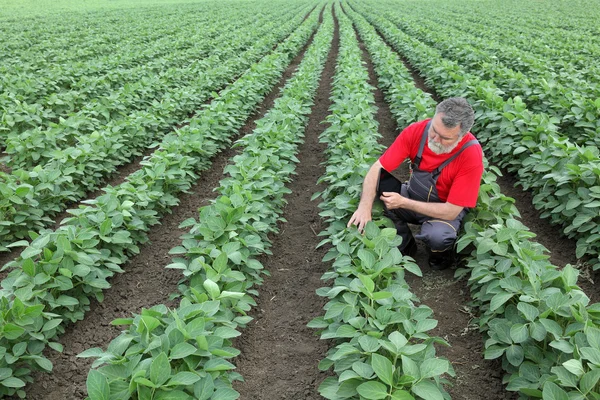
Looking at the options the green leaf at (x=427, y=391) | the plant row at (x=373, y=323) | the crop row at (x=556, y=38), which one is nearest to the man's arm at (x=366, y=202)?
the plant row at (x=373, y=323)

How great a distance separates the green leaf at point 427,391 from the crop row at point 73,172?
8.82 ft

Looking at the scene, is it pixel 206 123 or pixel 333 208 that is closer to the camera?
pixel 333 208

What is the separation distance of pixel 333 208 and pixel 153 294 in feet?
5.51

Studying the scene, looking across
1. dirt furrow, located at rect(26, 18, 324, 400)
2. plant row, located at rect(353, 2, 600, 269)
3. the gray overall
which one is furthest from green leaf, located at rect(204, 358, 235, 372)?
plant row, located at rect(353, 2, 600, 269)

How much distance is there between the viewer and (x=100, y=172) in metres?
5.35

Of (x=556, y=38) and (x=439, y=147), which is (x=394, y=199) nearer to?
(x=439, y=147)

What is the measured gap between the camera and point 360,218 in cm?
341

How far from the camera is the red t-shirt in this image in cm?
324

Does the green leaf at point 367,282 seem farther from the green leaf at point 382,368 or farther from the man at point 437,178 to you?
the man at point 437,178

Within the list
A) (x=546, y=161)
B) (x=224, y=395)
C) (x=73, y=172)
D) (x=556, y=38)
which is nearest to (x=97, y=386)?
(x=224, y=395)

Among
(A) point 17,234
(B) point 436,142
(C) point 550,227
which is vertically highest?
(B) point 436,142

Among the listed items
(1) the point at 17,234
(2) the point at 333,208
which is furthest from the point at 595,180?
(1) the point at 17,234

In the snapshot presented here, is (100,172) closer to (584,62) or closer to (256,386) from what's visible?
(256,386)

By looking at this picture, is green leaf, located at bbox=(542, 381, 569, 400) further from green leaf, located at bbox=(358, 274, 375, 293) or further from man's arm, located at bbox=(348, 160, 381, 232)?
man's arm, located at bbox=(348, 160, 381, 232)
